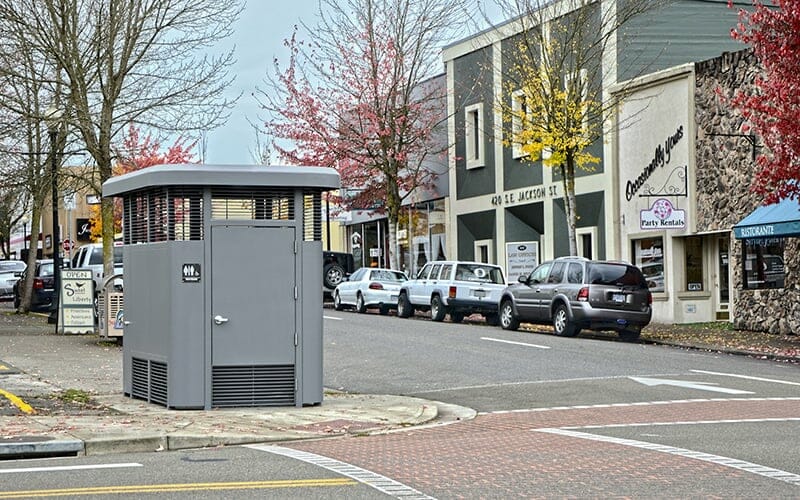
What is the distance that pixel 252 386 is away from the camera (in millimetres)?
15422

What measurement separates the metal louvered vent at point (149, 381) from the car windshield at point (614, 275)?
14.2 metres

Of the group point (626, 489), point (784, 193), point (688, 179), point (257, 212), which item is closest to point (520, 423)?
point (257, 212)

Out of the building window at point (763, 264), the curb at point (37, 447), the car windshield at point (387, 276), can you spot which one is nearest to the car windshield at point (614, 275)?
the building window at point (763, 264)

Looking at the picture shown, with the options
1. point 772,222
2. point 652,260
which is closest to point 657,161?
point 652,260

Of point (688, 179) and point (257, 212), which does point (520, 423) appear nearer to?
point (257, 212)

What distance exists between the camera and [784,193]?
23391 millimetres

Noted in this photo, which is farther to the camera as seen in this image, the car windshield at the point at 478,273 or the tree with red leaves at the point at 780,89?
the car windshield at the point at 478,273

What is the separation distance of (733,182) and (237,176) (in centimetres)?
1913

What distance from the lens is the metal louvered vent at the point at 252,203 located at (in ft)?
49.7

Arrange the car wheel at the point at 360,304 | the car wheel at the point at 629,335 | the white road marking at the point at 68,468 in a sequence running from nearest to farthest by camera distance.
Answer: the white road marking at the point at 68,468 < the car wheel at the point at 629,335 < the car wheel at the point at 360,304

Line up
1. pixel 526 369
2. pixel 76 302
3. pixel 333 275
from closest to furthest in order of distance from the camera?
pixel 526 369, pixel 76 302, pixel 333 275

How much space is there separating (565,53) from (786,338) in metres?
9.41

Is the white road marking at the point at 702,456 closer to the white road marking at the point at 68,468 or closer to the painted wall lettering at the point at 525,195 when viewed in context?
the white road marking at the point at 68,468

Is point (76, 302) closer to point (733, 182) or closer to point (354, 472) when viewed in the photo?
point (733, 182)
